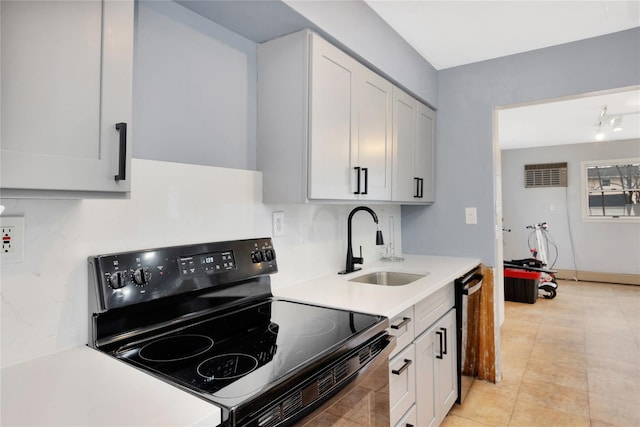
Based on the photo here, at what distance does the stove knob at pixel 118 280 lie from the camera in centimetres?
111

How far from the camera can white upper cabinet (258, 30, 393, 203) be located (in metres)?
1.62

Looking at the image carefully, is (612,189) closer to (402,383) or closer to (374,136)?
(374,136)

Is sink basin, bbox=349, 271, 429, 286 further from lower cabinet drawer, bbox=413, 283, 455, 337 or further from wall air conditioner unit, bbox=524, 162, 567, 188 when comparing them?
wall air conditioner unit, bbox=524, 162, 567, 188

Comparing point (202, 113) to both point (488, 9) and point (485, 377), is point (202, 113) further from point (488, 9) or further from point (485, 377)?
point (485, 377)

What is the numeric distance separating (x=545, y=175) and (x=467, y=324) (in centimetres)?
526

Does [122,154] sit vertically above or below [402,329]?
above

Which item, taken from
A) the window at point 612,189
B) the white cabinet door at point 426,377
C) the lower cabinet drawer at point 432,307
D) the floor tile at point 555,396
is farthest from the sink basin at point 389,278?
the window at point 612,189

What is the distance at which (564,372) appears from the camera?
294 cm

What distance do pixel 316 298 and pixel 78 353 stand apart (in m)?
0.90

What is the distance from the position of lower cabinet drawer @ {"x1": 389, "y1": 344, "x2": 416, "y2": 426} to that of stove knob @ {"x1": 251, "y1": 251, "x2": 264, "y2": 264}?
0.68 meters

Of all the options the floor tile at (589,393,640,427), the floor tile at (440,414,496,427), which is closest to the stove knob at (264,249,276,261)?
the floor tile at (440,414,496,427)

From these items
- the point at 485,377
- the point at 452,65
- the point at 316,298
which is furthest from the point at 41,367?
the point at 452,65

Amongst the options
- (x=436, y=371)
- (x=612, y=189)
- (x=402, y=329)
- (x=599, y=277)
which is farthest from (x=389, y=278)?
(x=612, y=189)

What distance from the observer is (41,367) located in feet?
3.21
